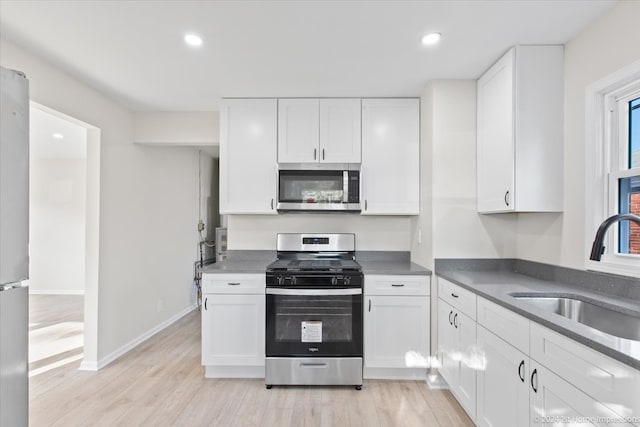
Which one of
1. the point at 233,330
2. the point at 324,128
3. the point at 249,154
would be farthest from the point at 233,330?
the point at 324,128

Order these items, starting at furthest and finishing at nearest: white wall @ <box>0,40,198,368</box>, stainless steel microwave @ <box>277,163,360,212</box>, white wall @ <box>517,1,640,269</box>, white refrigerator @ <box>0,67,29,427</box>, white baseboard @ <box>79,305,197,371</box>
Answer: stainless steel microwave @ <box>277,163,360,212</box> → white baseboard @ <box>79,305,197,371</box> → white wall @ <box>0,40,198,368</box> → white wall @ <box>517,1,640,269</box> → white refrigerator @ <box>0,67,29,427</box>

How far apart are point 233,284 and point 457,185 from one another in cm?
197

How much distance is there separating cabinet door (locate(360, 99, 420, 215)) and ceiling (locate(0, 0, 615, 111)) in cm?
24

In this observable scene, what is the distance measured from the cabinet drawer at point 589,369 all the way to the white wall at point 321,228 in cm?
193

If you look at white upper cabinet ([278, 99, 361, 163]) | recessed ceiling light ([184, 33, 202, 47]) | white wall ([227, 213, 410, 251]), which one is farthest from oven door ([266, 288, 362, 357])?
recessed ceiling light ([184, 33, 202, 47])

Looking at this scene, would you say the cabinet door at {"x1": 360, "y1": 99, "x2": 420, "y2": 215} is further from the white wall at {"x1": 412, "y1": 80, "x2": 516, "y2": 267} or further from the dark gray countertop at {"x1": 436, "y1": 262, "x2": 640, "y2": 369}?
the dark gray countertop at {"x1": 436, "y1": 262, "x2": 640, "y2": 369}

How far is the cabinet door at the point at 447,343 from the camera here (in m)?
2.32

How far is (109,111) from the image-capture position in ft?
10.2

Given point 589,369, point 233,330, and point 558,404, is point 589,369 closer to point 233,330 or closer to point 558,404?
point 558,404

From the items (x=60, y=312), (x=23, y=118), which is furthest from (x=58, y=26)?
(x=60, y=312)

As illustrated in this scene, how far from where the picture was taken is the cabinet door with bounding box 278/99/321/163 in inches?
120

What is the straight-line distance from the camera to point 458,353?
2.23 m

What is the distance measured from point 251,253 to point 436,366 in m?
1.93

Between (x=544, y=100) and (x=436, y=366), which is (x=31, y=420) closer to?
(x=436, y=366)
